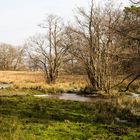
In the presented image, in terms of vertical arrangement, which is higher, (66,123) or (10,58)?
(10,58)

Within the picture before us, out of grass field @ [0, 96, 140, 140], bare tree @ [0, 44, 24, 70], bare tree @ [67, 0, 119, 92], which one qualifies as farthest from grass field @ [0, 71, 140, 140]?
bare tree @ [0, 44, 24, 70]

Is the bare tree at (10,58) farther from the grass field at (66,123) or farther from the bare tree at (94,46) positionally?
the grass field at (66,123)

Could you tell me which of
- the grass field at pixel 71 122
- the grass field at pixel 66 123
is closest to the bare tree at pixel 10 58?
the grass field at pixel 71 122

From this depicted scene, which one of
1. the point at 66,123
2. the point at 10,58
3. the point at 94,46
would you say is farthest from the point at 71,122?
the point at 10,58

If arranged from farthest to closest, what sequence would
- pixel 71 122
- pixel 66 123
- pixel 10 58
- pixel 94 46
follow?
pixel 10 58 < pixel 94 46 < pixel 71 122 < pixel 66 123

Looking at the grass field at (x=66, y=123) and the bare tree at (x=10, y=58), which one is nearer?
the grass field at (x=66, y=123)

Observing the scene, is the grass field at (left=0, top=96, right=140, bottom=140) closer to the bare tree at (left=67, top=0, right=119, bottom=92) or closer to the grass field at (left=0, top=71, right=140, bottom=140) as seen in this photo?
the grass field at (left=0, top=71, right=140, bottom=140)

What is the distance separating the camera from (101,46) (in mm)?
40219

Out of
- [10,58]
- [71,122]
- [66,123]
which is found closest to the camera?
[66,123]

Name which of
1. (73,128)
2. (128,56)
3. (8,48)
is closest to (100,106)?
(128,56)

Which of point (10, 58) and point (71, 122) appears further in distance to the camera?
point (10, 58)

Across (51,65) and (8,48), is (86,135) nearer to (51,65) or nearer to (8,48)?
(51,65)

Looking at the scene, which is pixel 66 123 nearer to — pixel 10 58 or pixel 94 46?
pixel 94 46

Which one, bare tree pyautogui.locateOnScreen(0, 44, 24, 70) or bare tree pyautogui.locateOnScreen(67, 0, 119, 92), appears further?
bare tree pyautogui.locateOnScreen(0, 44, 24, 70)
